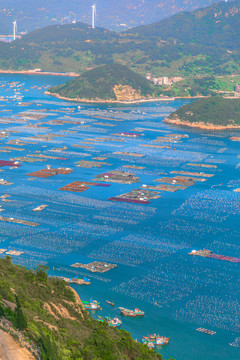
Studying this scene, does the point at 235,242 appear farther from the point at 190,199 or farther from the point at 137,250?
the point at 190,199

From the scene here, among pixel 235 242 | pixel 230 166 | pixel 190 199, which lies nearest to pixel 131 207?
pixel 190 199

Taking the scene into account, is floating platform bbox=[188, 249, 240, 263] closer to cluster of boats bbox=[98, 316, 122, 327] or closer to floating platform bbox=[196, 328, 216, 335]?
floating platform bbox=[196, 328, 216, 335]

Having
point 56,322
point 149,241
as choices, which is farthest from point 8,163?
point 56,322

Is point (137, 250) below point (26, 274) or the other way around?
below

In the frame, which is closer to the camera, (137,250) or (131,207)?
(137,250)

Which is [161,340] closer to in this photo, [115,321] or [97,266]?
[115,321]

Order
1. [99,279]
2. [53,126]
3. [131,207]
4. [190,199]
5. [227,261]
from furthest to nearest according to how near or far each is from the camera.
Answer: [53,126] < [190,199] < [131,207] < [227,261] < [99,279]

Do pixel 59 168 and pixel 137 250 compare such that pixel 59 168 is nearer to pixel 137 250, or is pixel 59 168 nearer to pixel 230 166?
pixel 230 166

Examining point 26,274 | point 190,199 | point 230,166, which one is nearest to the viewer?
point 26,274
